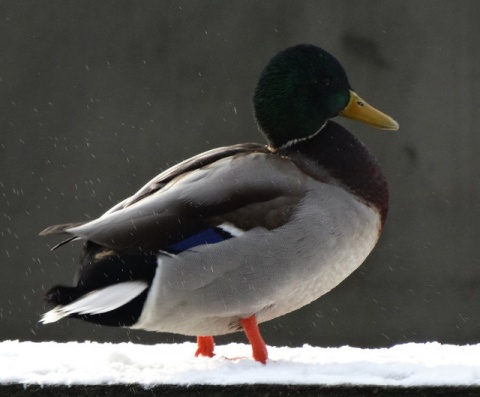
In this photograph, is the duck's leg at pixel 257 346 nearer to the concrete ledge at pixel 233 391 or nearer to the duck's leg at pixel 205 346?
the duck's leg at pixel 205 346

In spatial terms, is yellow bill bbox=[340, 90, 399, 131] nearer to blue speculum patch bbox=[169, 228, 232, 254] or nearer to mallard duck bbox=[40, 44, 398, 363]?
mallard duck bbox=[40, 44, 398, 363]

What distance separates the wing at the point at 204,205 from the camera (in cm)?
247

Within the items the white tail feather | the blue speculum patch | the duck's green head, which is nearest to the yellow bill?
the duck's green head

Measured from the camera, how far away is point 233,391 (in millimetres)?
2191

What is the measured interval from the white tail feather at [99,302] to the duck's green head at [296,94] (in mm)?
621

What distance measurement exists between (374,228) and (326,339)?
2655mm

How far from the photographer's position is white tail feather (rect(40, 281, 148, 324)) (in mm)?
2389

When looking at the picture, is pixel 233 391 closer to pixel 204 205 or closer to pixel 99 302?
pixel 99 302

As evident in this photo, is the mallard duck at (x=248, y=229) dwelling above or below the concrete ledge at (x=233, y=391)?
above

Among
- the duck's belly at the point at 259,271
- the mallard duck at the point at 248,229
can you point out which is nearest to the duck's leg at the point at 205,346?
the mallard duck at the point at 248,229

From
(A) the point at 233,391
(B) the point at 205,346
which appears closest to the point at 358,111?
(B) the point at 205,346

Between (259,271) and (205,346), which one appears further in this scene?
(205,346)

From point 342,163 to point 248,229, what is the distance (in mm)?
367

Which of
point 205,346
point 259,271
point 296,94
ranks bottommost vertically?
point 205,346
